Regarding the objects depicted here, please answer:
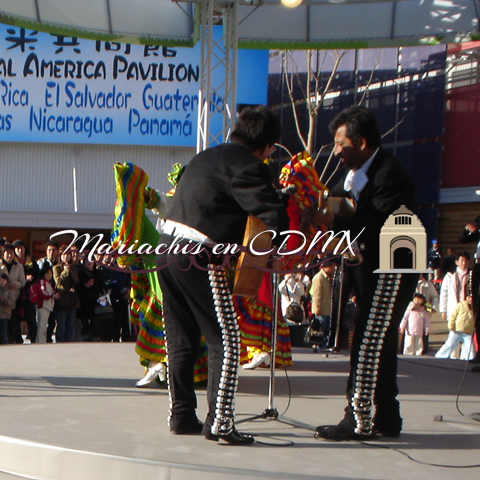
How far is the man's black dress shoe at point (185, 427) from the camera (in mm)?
3707

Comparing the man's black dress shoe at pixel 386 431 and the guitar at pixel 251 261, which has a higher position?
the guitar at pixel 251 261

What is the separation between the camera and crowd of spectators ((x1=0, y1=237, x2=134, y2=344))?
29.9 ft

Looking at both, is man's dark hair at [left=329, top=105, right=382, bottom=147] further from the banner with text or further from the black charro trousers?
the banner with text

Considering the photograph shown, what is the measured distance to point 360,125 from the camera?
3.62m

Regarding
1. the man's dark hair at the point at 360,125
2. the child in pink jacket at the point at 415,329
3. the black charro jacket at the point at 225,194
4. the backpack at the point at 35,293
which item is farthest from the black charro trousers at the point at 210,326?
the child in pink jacket at the point at 415,329

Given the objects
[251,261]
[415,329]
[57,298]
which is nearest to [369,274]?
[251,261]

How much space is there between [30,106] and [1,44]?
4.74 feet

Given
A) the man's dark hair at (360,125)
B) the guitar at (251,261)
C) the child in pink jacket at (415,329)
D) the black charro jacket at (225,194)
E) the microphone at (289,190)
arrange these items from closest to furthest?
the black charro jacket at (225,194) → the guitar at (251,261) → the man's dark hair at (360,125) → the microphone at (289,190) → the child in pink jacket at (415,329)

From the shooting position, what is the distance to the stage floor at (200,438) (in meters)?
3.15

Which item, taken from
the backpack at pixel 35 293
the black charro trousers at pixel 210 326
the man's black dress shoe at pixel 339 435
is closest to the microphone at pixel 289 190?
the black charro trousers at pixel 210 326

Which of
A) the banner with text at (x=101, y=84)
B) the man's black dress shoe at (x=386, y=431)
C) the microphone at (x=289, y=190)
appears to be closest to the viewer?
the man's black dress shoe at (x=386, y=431)

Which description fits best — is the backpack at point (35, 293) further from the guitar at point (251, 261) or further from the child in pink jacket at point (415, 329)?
the guitar at point (251, 261)

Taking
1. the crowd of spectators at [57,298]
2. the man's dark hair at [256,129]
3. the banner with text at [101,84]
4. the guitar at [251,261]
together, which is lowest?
the crowd of spectators at [57,298]

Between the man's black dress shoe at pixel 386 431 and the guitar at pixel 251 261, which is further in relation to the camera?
the man's black dress shoe at pixel 386 431
